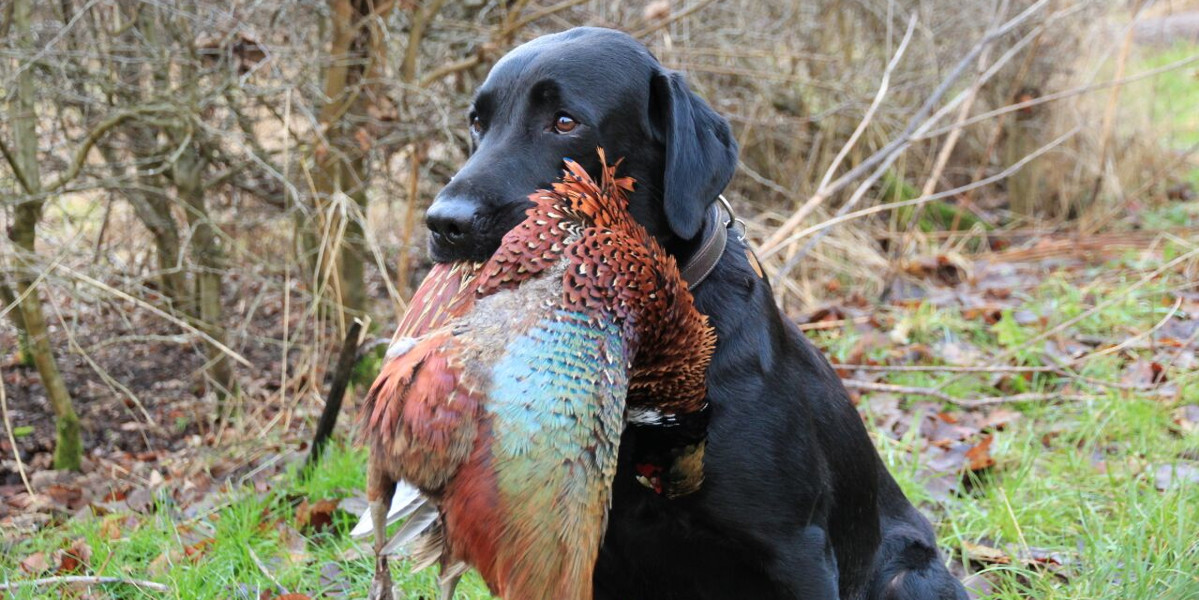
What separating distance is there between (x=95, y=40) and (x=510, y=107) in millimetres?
2962

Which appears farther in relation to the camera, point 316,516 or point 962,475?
point 962,475

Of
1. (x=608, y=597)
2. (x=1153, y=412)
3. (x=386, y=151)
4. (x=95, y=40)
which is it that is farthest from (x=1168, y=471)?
(x=95, y=40)

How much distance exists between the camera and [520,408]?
1.42 metres

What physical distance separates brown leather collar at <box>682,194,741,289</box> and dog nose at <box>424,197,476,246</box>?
549 mm

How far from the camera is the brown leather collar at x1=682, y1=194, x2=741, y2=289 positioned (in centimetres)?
241

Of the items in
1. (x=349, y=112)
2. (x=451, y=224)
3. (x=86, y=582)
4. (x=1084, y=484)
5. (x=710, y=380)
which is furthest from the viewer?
(x=349, y=112)

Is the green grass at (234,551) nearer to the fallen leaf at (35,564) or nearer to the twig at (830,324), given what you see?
the fallen leaf at (35,564)

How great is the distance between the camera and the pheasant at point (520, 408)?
1.43 m

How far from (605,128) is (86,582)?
76.8 inches

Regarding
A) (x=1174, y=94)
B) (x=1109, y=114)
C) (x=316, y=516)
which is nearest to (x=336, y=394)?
(x=316, y=516)

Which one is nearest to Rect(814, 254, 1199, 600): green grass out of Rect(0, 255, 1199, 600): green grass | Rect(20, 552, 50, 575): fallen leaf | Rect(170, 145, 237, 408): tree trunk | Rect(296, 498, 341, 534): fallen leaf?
Rect(0, 255, 1199, 600): green grass

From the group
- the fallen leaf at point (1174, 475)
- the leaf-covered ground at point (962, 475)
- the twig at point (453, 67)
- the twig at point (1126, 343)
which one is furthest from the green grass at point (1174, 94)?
the twig at point (453, 67)

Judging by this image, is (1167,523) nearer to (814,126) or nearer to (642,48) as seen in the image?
(642,48)

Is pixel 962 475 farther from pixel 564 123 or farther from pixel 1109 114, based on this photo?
pixel 1109 114
